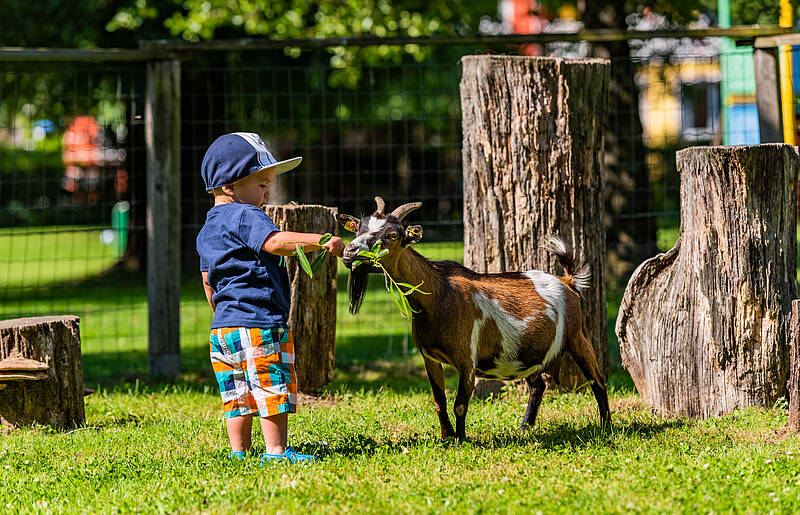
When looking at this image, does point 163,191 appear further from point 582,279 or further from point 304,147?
point 582,279

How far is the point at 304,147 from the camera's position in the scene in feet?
31.5

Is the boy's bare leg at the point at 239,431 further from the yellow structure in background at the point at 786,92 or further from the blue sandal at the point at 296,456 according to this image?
the yellow structure in background at the point at 786,92

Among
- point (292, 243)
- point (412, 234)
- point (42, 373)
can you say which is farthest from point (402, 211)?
point (42, 373)

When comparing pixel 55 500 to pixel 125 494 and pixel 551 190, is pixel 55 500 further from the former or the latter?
pixel 551 190

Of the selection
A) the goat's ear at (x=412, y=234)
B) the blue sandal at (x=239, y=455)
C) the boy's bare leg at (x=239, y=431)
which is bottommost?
the blue sandal at (x=239, y=455)

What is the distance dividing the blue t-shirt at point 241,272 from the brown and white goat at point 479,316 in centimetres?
42

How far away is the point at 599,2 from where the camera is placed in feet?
41.3

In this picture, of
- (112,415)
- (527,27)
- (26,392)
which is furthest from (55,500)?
(527,27)

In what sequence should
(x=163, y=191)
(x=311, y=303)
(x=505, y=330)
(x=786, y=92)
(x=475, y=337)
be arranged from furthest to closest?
(x=163, y=191) → (x=786, y=92) → (x=311, y=303) → (x=505, y=330) → (x=475, y=337)

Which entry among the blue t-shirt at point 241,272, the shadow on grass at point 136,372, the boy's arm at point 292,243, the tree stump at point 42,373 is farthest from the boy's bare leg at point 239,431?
the shadow on grass at point 136,372

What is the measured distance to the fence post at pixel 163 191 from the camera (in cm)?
809

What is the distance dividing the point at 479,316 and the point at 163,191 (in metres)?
3.73

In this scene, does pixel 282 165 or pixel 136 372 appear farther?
pixel 136 372

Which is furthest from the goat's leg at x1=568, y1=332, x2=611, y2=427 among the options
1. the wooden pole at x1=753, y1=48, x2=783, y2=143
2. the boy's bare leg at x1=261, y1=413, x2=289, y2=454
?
the wooden pole at x1=753, y1=48, x2=783, y2=143
